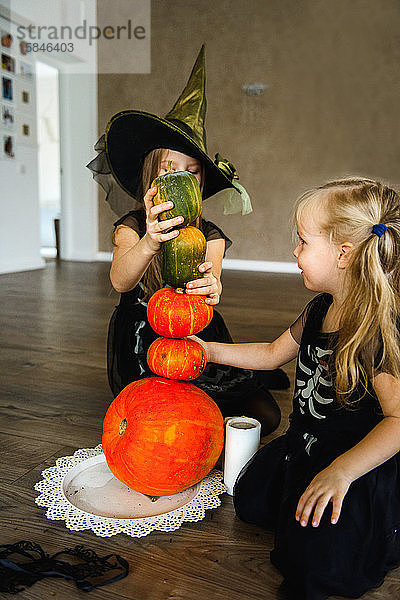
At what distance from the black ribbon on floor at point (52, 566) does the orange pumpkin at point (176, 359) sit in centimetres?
38

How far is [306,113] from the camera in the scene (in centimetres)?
598

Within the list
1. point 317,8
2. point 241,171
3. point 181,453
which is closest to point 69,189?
point 241,171

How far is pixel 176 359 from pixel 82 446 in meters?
0.50

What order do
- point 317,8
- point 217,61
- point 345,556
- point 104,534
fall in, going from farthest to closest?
1. point 217,61
2. point 317,8
3. point 104,534
4. point 345,556

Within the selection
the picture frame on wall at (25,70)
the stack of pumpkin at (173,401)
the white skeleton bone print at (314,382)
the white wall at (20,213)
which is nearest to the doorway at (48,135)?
the white wall at (20,213)

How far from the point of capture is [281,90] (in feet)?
19.9

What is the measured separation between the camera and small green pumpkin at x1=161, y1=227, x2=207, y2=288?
113cm

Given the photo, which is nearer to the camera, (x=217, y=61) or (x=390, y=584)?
(x=390, y=584)

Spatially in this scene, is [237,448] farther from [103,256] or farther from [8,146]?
[103,256]

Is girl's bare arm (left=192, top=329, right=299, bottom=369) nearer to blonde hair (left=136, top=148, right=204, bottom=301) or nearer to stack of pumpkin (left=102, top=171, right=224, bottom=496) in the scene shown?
stack of pumpkin (left=102, top=171, right=224, bottom=496)

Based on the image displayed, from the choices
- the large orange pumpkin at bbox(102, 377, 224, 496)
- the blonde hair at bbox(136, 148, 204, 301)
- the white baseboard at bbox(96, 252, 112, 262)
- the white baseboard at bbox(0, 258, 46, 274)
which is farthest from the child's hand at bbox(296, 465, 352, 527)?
the white baseboard at bbox(96, 252, 112, 262)

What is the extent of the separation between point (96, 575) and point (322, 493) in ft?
1.39

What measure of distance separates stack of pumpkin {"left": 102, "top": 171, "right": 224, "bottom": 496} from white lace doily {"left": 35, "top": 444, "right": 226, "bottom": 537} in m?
0.05

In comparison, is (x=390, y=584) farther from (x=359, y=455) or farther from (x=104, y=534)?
(x=104, y=534)
